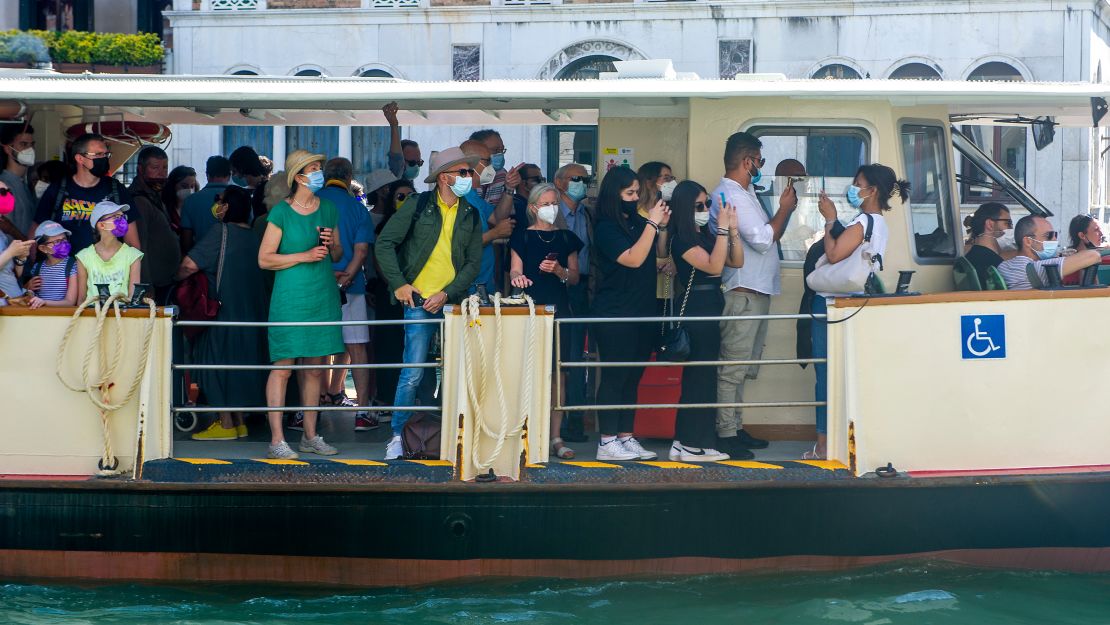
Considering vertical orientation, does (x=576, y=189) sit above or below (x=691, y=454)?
above

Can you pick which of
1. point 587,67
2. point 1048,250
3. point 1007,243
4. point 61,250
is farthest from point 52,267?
point 587,67

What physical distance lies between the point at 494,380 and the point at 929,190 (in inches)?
108

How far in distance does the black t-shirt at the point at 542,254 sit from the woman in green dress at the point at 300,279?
1030 millimetres

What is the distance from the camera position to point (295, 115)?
32.6ft

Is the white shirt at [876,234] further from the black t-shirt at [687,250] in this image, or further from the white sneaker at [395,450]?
the white sneaker at [395,450]

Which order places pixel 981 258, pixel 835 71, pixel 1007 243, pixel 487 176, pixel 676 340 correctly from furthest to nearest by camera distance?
1. pixel 835 71
2. pixel 1007 243
3. pixel 487 176
4. pixel 981 258
5. pixel 676 340

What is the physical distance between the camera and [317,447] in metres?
7.05

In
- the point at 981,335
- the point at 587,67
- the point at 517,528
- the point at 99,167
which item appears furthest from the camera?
the point at 587,67

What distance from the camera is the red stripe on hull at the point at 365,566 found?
6.63 metres

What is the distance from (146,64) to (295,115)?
49.7 ft

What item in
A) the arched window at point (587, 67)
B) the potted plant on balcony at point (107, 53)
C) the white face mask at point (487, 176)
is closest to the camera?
the white face mask at point (487, 176)

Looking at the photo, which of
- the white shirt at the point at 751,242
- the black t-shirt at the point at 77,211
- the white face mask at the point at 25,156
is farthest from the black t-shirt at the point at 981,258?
the white face mask at the point at 25,156

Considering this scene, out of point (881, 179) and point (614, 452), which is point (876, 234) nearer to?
point (881, 179)

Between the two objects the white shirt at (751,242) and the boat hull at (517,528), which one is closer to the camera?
the boat hull at (517,528)
